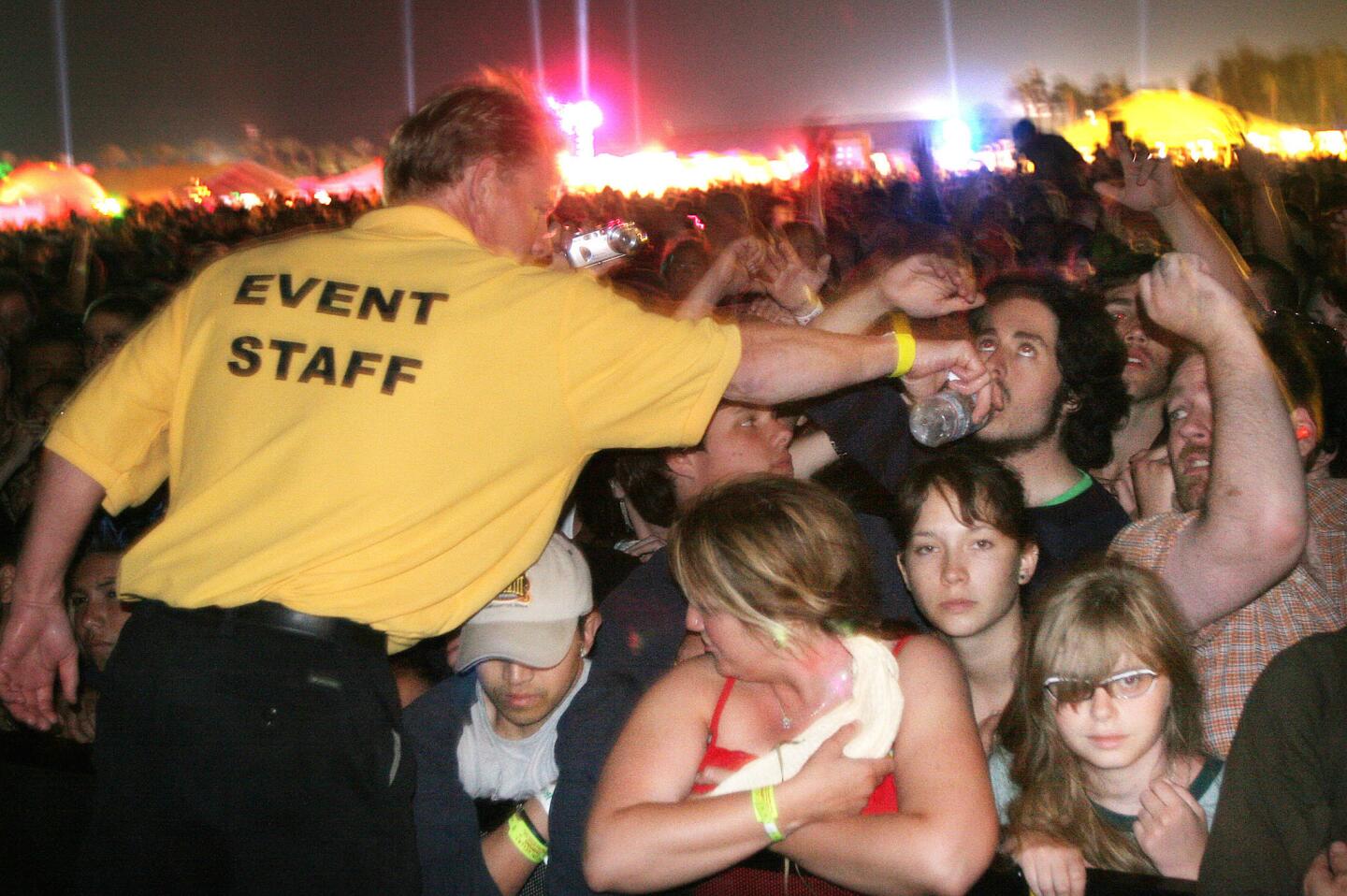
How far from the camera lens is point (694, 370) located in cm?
238

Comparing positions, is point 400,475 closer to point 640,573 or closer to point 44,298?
point 640,573

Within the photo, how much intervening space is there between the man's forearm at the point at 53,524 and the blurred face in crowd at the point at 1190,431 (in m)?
2.73

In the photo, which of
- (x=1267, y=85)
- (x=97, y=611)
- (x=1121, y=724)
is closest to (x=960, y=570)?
(x=1121, y=724)

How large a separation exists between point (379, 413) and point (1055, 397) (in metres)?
2.39


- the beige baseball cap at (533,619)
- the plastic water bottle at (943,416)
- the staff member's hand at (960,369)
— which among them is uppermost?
the staff member's hand at (960,369)

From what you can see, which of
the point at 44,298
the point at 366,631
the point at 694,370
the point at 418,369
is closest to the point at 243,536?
the point at 366,631

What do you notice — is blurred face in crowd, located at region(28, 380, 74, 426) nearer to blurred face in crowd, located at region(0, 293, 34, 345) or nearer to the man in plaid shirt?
blurred face in crowd, located at region(0, 293, 34, 345)

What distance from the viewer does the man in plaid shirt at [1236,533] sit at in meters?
2.56

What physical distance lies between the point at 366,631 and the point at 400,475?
0.32 meters

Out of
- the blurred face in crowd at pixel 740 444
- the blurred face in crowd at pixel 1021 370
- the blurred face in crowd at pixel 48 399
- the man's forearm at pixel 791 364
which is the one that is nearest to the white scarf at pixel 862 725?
the man's forearm at pixel 791 364

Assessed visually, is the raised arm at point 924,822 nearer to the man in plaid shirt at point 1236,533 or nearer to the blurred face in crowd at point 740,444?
the man in plaid shirt at point 1236,533

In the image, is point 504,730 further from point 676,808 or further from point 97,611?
point 97,611

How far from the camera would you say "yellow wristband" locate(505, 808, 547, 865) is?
2793mm

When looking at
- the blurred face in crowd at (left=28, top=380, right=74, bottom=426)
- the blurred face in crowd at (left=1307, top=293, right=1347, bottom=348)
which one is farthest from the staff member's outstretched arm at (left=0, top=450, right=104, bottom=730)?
the blurred face in crowd at (left=1307, top=293, right=1347, bottom=348)
